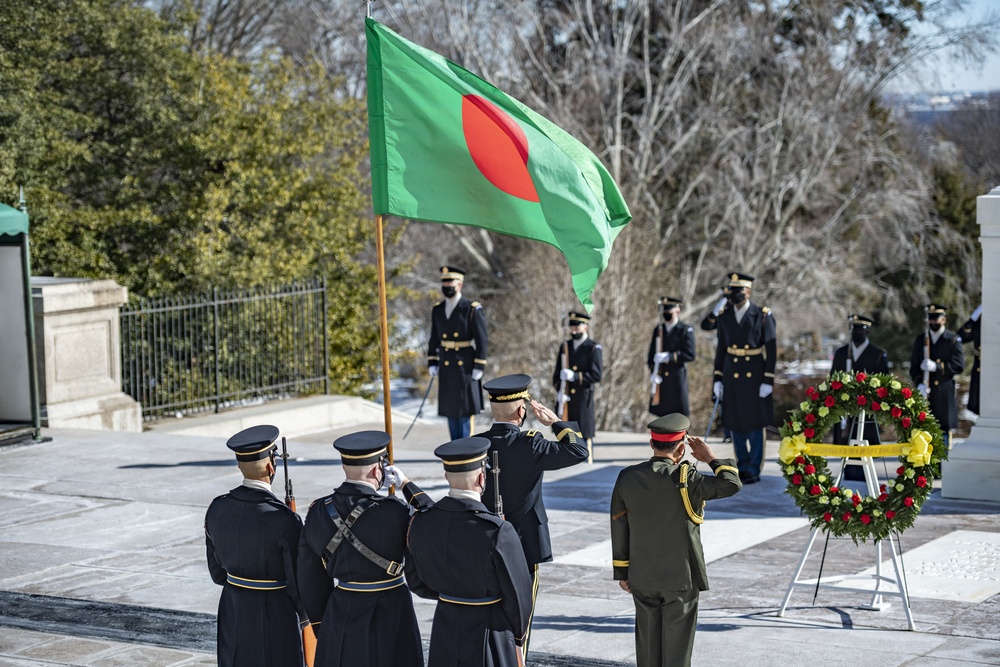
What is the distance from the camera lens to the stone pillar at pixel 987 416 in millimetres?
11148

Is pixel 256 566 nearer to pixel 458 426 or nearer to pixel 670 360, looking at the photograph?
pixel 458 426

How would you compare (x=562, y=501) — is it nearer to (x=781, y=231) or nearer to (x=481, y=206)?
(x=481, y=206)

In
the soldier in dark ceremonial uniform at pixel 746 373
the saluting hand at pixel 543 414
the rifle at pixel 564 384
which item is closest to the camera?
the saluting hand at pixel 543 414

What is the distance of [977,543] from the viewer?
9773mm

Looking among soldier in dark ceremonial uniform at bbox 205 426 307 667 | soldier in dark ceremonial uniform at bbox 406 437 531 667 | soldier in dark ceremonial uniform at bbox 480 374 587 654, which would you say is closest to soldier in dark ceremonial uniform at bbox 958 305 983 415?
soldier in dark ceremonial uniform at bbox 480 374 587 654

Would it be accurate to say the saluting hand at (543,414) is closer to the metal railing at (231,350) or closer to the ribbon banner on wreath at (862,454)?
the ribbon banner on wreath at (862,454)

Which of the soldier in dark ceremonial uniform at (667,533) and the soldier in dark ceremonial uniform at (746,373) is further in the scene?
the soldier in dark ceremonial uniform at (746,373)

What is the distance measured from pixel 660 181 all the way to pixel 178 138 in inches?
551

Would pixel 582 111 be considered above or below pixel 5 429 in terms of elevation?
above

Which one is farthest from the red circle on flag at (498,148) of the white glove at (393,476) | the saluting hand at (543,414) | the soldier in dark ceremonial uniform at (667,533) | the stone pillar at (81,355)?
the stone pillar at (81,355)

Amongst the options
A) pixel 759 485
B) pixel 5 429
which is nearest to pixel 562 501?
pixel 759 485

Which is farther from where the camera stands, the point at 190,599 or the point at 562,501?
the point at 562,501

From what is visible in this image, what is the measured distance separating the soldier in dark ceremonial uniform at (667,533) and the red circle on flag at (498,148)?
2179 mm

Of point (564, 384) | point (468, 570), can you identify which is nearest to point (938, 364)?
point (564, 384)
